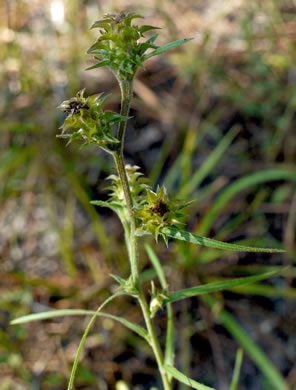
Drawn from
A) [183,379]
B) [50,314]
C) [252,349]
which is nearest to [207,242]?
[183,379]

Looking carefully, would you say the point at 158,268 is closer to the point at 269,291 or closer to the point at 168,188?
the point at 269,291

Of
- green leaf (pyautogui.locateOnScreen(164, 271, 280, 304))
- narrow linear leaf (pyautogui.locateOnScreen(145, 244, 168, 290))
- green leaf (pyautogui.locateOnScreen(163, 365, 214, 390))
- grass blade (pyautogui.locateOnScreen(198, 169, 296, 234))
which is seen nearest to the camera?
green leaf (pyautogui.locateOnScreen(163, 365, 214, 390))

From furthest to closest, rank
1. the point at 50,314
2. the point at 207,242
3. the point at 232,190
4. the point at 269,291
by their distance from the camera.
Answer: the point at 232,190 → the point at 269,291 → the point at 50,314 → the point at 207,242

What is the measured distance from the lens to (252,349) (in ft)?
6.49

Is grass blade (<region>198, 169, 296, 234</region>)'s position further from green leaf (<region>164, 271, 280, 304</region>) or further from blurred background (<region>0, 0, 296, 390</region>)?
green leaf (<region>164, 271, 280, 304</region>)

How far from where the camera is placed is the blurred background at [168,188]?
7.07 feet

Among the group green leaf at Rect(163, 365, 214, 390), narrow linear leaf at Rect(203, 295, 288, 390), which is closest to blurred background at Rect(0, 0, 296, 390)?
narrow linear leaf at Rect(203, 295, 288, 390)

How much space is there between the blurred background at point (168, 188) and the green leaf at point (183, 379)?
1055 mm

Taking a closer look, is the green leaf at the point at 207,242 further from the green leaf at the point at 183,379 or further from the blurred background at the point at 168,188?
the blurred background at the point at 168,188

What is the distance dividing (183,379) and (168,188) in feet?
5.66

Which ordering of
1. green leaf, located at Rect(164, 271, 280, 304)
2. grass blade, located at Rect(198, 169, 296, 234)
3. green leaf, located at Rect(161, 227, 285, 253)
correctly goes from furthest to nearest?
grass blade, located at Rect(198, 169, 296, 234) → green leaf, located at Rect(164, 271, 280, 304) → green leaf, located at Rect(161, 227, 285, 253)

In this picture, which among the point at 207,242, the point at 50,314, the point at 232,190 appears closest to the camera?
the point at 207,242

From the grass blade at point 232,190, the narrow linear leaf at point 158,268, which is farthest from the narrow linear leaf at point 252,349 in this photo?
the narrow linear leaf at point 158,268

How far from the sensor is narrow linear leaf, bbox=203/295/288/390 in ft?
6.20
